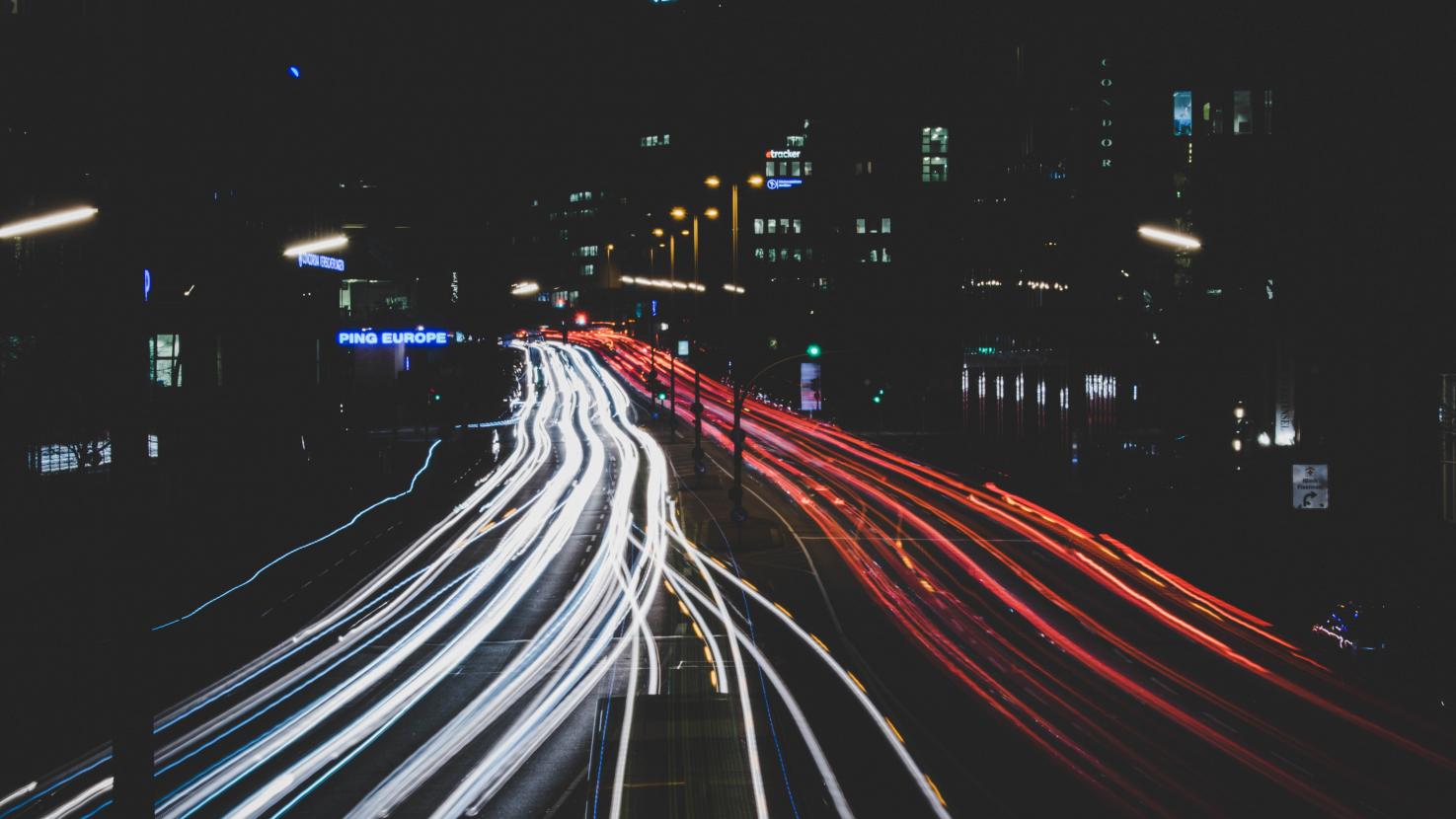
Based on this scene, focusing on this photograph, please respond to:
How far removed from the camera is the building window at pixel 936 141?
403ft

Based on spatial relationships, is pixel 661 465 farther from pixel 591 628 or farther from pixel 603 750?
pixel 603 750

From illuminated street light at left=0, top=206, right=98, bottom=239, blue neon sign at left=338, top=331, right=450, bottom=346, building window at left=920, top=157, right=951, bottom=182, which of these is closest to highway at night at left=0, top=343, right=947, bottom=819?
illuminated street light at left=0, top=206, right=98, bottom=239

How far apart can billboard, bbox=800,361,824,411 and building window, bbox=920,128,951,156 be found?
190 ft

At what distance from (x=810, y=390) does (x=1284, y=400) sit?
3965cm

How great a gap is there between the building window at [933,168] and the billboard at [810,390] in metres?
56.3

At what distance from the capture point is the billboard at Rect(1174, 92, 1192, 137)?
48156 millimetres

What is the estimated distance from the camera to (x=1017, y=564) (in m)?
26.8

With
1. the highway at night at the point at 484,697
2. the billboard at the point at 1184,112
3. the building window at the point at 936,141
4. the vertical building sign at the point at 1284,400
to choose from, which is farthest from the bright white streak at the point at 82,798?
the building window at the point at 936,141

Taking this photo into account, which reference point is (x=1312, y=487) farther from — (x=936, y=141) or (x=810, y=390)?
(x=936, y=141)

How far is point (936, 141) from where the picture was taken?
123000 millimetres

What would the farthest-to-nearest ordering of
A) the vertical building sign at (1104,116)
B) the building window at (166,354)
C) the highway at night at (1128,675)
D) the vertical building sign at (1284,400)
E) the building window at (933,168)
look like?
1. the building window at (933,168)
2. the vertical building sign at (1104,116)
3. the building window at (166,354)
4. the vertical building sign at (1284,400)
5. the highway at night at (1128,675)

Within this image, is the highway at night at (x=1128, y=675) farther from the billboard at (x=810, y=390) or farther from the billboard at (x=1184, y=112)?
the billboard at (x=810, y=390)

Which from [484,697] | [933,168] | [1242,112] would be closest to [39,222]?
[484,697]

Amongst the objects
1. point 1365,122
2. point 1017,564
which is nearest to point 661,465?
point 1017,564
